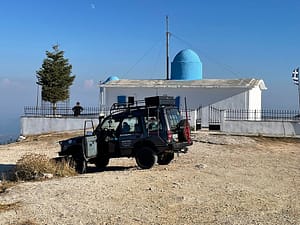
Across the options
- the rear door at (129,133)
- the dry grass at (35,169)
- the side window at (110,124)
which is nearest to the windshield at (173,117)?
the rear door at (129,133)

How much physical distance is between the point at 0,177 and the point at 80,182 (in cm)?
339

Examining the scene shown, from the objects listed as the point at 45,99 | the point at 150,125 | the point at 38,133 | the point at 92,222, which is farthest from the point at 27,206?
the point at 45,99

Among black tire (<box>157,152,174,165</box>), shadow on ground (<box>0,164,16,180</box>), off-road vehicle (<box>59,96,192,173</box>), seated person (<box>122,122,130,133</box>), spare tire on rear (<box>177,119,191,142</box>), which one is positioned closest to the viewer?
shadow on ground (<box>0,164,16,180</box>)

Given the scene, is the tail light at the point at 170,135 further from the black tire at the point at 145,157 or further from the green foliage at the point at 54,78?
the green foliage at the point at 54,78

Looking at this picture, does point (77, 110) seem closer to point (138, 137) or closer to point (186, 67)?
point (186, 67)

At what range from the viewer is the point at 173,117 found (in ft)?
47.4

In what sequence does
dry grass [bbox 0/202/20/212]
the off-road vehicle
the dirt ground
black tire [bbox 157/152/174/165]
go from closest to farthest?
the dirt ground → dry grass [bbox 0/202/20/212] → the off-road vehicle → black tire [bbox 157/152/174/165]

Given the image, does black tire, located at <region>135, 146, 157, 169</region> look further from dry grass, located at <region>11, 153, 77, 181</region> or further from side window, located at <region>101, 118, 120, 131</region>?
dry grass, located at <region>11, 153, 77, 181</region>

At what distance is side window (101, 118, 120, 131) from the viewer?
14.9 meters

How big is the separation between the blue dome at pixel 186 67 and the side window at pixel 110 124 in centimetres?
2392

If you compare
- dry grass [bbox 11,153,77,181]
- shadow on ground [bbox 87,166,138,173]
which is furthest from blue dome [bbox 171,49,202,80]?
dry grass [bbox 11,153,77,181]

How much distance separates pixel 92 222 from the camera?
7.76m

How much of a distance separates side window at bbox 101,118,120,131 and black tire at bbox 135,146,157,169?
1154mm

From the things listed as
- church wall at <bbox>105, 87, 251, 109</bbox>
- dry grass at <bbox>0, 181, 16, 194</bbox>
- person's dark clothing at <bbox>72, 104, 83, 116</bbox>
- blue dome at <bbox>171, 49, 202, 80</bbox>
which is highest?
blue dome at <bbox>171, 49, 202, 80</bbox>
